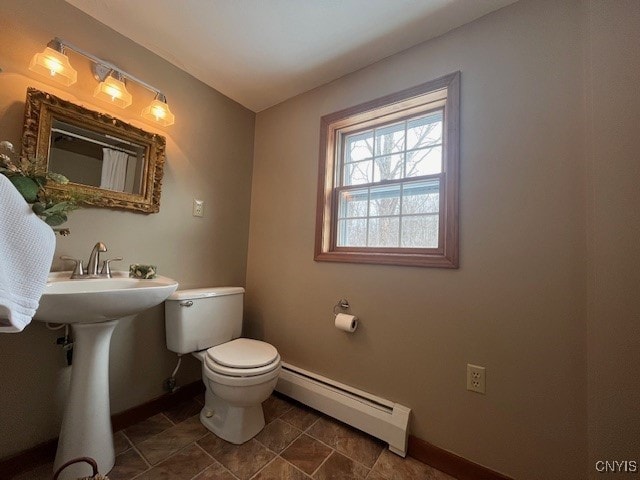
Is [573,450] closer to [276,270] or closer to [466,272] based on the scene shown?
[466,272]

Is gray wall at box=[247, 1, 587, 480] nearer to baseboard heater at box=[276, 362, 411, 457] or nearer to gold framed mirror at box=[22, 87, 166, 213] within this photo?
baseboard heater at box=[276, 362, 411, 457]

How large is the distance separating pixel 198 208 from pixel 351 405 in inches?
61.6

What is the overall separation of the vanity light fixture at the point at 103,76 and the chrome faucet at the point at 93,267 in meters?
0.76

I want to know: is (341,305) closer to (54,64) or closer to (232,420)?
(232,420)

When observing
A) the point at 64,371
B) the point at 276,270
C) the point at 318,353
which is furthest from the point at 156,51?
the point at 318,353

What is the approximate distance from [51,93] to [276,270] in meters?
1.49

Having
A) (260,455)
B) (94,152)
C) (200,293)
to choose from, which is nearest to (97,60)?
(94,152)

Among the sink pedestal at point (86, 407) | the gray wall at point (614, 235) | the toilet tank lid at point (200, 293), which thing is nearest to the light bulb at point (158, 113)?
the toilet tank lid at point (200, 293)

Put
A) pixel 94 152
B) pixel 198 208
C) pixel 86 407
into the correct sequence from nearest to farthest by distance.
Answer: pixel 86 407, pixel 94 152, pixel 198 208

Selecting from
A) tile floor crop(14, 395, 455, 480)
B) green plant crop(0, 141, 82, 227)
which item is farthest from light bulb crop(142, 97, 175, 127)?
tile floor crop(14, 395, 455, 480)

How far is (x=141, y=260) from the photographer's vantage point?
1.45 m

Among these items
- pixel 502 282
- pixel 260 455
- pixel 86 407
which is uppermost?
pixel 502 282

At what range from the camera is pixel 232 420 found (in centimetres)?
132

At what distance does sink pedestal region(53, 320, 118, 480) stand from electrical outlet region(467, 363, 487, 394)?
160 centimetres
